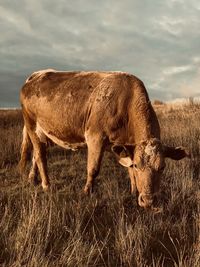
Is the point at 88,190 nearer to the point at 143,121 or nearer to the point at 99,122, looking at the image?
the point at 99,122

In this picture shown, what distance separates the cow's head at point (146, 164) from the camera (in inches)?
290

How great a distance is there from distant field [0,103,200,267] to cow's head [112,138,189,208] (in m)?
0.32

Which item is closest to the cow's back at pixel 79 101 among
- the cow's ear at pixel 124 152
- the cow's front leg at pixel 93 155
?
the cow's front leg at pixel 93 155

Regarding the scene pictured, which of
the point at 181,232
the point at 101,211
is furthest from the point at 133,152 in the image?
the point at 181,232

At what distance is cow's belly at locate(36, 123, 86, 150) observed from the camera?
9.53 metres

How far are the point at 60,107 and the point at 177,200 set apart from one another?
324 centimetres

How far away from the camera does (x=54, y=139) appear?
9.98m

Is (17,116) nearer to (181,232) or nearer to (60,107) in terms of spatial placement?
(60,107)

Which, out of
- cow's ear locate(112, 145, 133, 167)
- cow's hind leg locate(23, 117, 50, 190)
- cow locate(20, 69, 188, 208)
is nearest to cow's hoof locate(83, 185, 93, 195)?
cow locate(20, 69, 188, 208)

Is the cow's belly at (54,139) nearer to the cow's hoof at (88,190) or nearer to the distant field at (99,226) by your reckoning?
the distant field at (99,226)

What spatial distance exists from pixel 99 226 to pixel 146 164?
1.42 m

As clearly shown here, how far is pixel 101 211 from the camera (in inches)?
290

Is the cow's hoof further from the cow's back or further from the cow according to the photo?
the cow's back

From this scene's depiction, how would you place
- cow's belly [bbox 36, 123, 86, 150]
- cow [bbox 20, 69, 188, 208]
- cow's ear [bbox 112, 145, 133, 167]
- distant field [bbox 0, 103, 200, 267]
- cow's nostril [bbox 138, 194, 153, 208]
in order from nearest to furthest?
distant field [bbox 0, 103, 200, 267]
cow's nostril [bbox 138, 194, 153, 208]
cow [bbox 20, 69, 188, 208]
cow's ear [bbox 112, 145, 133, 167]
cow's belly [bbox 36, 123, 86, 150]
